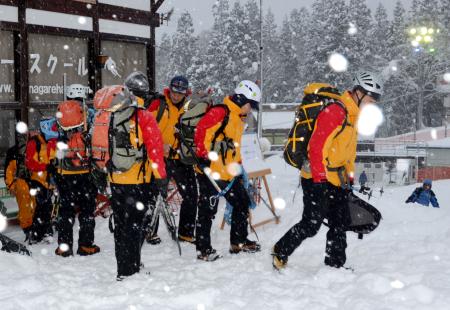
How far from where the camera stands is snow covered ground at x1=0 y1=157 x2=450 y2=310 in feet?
16.3

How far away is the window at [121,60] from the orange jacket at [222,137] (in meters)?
6.21

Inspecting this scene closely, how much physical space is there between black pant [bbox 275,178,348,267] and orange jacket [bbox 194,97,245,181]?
3.75 feet

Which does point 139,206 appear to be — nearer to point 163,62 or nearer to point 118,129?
point 118,129

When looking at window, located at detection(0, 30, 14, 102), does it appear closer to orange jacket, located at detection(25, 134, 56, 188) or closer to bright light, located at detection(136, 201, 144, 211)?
orange jacket, located at detection(25, 134, 56, 188)

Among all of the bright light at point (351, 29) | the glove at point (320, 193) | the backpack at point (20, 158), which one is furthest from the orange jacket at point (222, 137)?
the bright light at point (351, 29)

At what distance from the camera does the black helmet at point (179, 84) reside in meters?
7.19

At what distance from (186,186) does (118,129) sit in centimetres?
219

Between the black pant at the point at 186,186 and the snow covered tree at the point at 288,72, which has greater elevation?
the snow covered tree at the point at 288,72

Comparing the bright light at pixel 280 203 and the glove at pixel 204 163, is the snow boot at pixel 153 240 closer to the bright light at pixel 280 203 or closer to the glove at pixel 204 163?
the glove at pixel 204 163

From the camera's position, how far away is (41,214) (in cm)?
805

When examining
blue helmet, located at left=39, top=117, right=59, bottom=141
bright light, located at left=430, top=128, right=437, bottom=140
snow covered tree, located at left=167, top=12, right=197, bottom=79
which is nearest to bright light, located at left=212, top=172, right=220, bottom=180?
blue helmet, located at left=39, top=117, right=59, bottom=141

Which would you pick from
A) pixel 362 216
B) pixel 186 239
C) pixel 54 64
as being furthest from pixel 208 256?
pixel 54 64

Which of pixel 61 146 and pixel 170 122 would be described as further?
pixel 170 122

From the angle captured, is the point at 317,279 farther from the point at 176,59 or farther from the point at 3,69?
the point at 176,59
